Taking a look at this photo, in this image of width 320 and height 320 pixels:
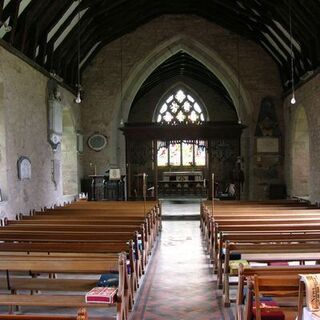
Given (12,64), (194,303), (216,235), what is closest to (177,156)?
(12,64)

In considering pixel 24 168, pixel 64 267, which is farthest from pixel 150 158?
pixel 64 267

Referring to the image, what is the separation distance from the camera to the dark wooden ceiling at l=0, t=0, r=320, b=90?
9.49m

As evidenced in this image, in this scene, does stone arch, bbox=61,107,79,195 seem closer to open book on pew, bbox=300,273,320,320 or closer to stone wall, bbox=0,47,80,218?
stone wall, bbox=0,47,80,218

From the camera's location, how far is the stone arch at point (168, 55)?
50.2ft

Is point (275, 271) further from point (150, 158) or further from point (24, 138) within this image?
point (150, 158)

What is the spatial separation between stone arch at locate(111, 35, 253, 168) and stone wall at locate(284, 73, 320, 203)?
4.87ft

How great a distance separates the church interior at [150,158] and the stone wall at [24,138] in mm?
41

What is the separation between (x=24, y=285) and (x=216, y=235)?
299 centimetres

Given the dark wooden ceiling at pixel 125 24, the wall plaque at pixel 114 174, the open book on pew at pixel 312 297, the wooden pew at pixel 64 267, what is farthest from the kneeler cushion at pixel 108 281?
the wall plaque at pixel 114 174

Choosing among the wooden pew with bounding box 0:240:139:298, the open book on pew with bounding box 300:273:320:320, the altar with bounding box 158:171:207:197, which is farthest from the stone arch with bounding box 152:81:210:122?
the open book on pew with bounding box 300:273:320:320

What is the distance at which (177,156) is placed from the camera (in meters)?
21.6

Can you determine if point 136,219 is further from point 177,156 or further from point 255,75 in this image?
point 177,156

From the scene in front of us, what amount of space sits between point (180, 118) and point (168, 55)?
627 cm

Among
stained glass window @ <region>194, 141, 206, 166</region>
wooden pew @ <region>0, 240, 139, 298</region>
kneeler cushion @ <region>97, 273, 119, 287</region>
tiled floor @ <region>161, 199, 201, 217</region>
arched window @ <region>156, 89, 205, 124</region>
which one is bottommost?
tiled floor @ <region>161, 199, 201, 217</region>
